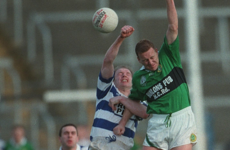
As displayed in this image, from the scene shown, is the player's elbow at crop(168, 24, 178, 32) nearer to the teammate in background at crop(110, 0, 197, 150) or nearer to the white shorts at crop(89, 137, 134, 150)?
the teammate in background at crop(110, 0, 197, 150)

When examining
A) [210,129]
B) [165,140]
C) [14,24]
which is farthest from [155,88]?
[14,24]

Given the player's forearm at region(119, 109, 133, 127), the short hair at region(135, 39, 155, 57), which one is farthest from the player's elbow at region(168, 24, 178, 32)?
the player's forearm at region(119, 109, 133, 127)

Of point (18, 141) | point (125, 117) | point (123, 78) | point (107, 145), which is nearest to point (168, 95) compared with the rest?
point (125, 117)

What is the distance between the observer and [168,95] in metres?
5.55

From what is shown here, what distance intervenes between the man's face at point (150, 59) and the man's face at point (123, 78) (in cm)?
61

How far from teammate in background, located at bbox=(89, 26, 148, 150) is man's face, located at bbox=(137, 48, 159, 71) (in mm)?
478

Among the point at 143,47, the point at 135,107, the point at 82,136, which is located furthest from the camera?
the point at 82,136

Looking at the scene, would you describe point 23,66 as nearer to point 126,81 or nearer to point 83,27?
point 83,27

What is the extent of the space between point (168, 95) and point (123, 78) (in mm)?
793

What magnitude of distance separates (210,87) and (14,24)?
7071 millimetres

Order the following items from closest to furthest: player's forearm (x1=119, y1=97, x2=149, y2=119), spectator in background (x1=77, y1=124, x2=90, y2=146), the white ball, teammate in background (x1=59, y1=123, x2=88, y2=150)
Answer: player's forearm (x1=119, y1=97, x2=149, y2=119) → the white ball → teammate in background (x1=59, y1=123, x2=88, y2=150) → spectator in background (x1=77, y1=124, x2=90, y2=146)

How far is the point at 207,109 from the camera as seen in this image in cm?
1652

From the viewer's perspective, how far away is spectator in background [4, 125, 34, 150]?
446 inches

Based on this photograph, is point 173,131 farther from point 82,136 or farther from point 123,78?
point 82,136
